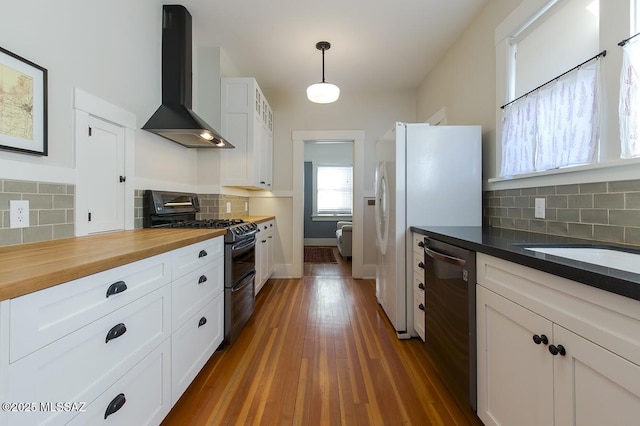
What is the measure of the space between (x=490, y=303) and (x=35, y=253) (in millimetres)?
1832

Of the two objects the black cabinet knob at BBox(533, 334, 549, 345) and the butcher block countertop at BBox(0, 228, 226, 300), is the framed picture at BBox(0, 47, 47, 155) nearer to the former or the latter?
the butcher block countertop at BBox(0, 228, 226, 300)

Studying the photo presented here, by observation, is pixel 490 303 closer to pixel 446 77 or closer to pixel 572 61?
pixel 572 61

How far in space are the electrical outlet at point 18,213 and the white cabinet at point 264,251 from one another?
1944 mm

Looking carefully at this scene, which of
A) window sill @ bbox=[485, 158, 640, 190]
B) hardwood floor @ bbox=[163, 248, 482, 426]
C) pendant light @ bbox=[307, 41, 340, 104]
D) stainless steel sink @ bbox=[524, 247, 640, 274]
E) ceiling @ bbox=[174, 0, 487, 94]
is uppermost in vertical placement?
ceiling @ bbox=[174, 0, 487, 94]

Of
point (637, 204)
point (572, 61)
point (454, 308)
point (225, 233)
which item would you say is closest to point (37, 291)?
point (225, 233)

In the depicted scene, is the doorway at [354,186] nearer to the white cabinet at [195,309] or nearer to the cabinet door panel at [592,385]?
the white cabinet at [195,309]

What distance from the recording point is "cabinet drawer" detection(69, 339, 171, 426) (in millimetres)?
929

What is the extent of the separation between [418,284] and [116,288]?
6.28 feet

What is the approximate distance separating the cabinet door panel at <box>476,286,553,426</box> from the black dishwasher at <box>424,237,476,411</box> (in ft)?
0.18

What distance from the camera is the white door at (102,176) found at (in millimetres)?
1596

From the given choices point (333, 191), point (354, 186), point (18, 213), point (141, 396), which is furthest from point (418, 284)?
point (333, 191)

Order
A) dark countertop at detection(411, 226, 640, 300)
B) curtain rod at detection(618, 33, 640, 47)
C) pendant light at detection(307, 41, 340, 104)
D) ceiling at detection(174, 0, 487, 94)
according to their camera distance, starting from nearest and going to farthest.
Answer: dark countertop at detection(411, 226, 640, 300) < curtain rod at detection(618, 33, 640, 47) < ceiling at detection(174, 0, 487, 94) < pendant light at detection(307, 41, 340, 104)

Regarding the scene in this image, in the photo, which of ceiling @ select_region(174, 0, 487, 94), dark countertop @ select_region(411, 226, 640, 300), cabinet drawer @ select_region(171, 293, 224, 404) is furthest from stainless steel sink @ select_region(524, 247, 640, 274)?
ceiling @ select_region(174, 0, 487, 94)

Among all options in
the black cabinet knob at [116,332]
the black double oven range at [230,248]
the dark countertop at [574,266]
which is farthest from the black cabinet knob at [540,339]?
the black double oven range at [230,248]
